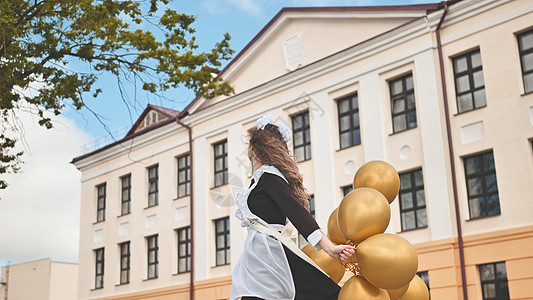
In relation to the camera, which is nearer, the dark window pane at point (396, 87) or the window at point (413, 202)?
the window at point (413, 202)

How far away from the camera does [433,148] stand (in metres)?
16.4

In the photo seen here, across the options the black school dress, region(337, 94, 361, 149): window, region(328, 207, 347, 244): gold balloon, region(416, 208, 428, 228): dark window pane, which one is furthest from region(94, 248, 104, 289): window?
the black school dress

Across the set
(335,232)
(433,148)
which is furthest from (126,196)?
(335,232)

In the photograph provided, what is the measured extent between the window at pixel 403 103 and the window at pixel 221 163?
6860 mm

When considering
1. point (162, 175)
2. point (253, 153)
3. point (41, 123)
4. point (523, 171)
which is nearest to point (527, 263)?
point (523, 171)

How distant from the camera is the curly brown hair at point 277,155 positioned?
3.96 meters

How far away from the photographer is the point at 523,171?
14695 mm

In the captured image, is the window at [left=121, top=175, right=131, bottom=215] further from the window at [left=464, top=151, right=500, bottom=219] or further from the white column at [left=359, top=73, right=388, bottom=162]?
the window at [left=464, top=151, right=500, bottom=219]

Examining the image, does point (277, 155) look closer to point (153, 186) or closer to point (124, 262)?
point (153, 186)

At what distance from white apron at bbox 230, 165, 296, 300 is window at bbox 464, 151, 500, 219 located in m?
12.4

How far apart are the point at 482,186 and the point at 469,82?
8.66 feet

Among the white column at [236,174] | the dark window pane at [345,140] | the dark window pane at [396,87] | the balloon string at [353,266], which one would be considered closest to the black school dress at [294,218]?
the balloon string at [353,266]

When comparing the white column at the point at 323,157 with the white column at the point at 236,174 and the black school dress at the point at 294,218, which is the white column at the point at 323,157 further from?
the black school dress at the point at 294,218

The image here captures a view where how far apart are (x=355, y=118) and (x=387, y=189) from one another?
14319 mm
